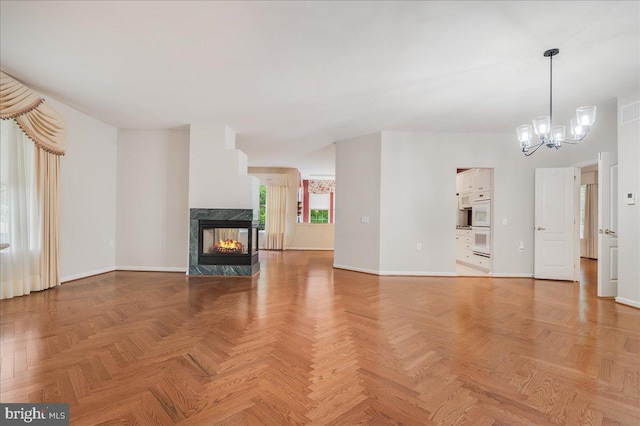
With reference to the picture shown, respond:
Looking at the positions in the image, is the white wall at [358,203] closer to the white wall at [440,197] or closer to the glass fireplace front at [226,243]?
the white wall at [440,197]

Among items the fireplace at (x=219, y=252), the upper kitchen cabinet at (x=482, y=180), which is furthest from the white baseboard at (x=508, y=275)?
the fireplace at (x=219, y=252)

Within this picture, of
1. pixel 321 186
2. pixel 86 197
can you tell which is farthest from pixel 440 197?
pixel 86 197

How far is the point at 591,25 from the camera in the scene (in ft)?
7.57

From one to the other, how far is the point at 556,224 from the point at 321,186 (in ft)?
23.3

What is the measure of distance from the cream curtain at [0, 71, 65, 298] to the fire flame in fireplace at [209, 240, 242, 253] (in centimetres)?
211

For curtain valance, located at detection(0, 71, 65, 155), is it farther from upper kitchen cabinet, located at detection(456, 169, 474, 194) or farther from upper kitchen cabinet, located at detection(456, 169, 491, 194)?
upper kitchen cabinet, located at detection(456, 169, 474, 194)

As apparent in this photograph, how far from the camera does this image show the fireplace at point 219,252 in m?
4.90

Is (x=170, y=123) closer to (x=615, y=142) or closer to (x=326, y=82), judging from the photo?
(x=326, y=82)

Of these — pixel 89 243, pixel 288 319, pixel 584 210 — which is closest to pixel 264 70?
pixel 288 319

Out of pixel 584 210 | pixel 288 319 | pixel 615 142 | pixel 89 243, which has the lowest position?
pixel 288 319

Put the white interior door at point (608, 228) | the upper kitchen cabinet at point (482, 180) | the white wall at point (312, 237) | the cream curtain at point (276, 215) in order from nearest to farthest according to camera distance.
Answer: the white interior door at point (608, 228) → the upper kitchen cabinet at point (482, 180) → the cream curtain at point (276, 215) → the white wall at point (312, 237)

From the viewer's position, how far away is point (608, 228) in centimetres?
391

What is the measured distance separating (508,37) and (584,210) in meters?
8.46

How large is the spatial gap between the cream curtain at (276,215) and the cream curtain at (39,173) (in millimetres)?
5827
